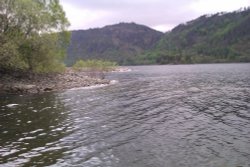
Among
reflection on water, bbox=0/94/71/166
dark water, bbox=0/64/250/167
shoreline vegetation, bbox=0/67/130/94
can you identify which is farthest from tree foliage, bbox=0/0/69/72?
dark water, bbox=0/64/250/167

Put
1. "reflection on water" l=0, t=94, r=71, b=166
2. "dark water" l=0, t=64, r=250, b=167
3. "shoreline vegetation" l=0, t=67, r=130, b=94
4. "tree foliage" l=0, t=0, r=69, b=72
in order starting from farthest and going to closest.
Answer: "tree foliage" l=0, t=0, r=69, b=72 < "shoreline vegetation" l=0, t=67, r=130, b=94 < "reflection on water" l=0, t=94, r=71, b=166 < "dark water" l=0, t=64, r=250, b=167

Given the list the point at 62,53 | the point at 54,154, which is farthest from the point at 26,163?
the point at 62,53

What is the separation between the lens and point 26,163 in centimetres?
1547

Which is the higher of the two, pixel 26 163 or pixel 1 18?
pixel 1 18

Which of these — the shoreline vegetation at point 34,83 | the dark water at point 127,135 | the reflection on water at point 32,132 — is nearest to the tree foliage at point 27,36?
the shoreline vegetation at point 34,83

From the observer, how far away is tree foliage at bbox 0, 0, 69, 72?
5231 centimetres

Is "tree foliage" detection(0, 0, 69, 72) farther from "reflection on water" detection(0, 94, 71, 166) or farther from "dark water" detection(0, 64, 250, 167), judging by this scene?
"dark water" detection(0, 64, 250, 167)

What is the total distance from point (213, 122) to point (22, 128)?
1442 centimetres

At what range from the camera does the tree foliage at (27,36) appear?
52309 millimetres

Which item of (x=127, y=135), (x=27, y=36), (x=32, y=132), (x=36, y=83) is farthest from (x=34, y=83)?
(x=127, y=135)

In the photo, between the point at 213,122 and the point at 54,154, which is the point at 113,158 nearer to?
the point at 54,154

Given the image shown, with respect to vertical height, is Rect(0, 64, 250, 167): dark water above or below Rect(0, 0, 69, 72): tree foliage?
below

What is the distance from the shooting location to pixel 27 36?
192 feet

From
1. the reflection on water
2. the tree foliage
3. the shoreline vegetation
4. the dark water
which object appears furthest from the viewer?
the tree foliage
